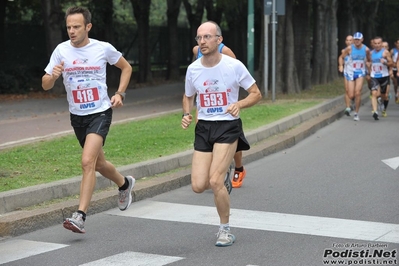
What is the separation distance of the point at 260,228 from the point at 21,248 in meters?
2.18

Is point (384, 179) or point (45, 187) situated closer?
point (45, 187)

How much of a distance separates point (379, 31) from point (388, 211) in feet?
176

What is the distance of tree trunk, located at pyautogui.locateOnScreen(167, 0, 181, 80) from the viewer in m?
38.9

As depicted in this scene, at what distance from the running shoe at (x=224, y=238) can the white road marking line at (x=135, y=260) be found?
20.1 inches

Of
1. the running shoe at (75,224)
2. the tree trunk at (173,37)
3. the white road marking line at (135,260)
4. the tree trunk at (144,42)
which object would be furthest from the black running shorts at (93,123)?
the tree trunk at (173,37)

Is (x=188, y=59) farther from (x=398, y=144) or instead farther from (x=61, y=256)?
(x=61, y=256)

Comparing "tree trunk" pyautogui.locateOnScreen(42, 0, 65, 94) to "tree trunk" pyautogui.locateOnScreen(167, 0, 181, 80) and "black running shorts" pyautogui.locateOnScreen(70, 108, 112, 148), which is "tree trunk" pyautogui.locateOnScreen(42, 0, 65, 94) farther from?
"black running shorts" pyautogui.locateOnScreen(70, 108, 112, 148)

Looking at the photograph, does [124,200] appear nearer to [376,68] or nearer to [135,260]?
[135,260]

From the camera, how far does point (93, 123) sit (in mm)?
8172

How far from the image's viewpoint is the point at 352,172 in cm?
1186

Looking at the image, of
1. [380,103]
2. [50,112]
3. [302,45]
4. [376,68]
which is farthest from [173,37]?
[376,68]

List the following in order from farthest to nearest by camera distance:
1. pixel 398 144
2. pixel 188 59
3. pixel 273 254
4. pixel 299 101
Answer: pixel 188 59, pixel 299 101, pixel 398 144, pixel 273 254

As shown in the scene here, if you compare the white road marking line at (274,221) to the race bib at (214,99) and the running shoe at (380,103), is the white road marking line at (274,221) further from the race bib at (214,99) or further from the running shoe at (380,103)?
the running shoe at (380,103)

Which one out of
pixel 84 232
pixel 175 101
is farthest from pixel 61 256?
pixel 175 101
